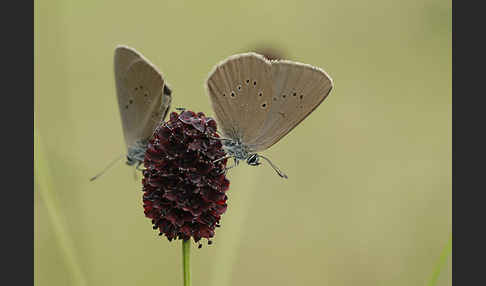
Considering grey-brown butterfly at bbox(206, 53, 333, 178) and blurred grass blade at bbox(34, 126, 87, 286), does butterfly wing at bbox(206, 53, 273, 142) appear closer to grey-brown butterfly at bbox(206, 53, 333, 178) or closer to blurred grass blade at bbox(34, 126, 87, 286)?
grey-brown butterfly at bbox(206, 53, 333, 178)

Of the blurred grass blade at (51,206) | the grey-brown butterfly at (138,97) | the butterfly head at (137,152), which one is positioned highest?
the grey-brown butterfly at (138,97)

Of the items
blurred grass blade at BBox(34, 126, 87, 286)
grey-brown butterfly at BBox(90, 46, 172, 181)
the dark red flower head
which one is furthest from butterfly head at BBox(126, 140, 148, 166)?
blurred grass blade at BBox(34, 126, 87, 286)

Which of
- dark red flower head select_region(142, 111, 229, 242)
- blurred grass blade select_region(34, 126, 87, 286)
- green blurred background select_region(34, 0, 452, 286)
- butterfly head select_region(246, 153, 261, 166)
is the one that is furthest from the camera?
green blurred background select_region(34, 0, 452, 286)

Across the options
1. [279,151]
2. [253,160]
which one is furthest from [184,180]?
[279,151]

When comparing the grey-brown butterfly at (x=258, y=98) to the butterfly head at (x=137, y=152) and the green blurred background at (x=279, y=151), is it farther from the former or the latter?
the green blurred background at (x=279, y=151)

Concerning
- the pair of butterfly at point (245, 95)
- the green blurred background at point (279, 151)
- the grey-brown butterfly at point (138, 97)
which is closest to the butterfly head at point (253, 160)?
the pair of butterfly at point (245, 95)

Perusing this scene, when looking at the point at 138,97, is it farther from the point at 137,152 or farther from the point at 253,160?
the point at 253,160
